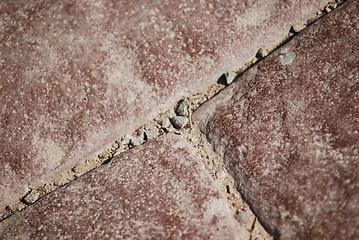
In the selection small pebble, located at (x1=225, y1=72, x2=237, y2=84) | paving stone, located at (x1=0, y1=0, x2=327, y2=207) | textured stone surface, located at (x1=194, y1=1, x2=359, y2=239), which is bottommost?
textured stone surface, located at (x1=194, y1=1, x2=359, y2=239)

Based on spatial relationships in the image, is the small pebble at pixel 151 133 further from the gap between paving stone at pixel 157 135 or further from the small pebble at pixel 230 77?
the small pebble at pixel 230 77

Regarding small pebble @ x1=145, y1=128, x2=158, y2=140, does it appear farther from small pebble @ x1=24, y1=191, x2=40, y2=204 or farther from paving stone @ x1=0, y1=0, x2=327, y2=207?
small pebble @ x1=24, y1=191, x2=40, y2=204

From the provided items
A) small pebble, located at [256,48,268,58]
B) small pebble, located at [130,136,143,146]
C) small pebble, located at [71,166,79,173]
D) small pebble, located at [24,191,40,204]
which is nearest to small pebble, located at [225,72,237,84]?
small pebble, located at [256,48,268,58]

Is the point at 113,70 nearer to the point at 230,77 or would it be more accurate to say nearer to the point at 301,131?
the point at 230,77

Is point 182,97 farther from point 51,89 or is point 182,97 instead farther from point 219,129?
point 51,89

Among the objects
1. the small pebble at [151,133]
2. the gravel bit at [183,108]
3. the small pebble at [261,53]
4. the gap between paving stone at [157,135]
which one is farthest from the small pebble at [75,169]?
the small pebble at [261,53]

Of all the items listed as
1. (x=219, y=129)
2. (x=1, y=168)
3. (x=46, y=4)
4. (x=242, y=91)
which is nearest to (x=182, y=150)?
(x=219, y=129)
